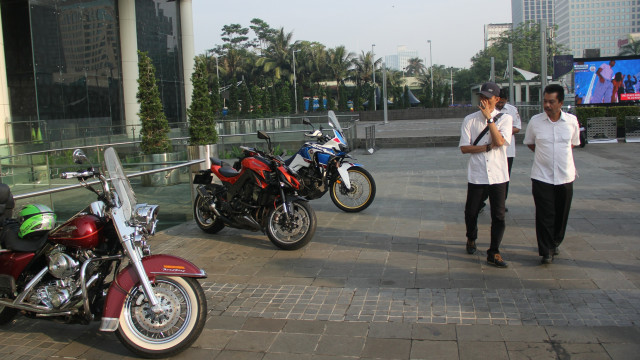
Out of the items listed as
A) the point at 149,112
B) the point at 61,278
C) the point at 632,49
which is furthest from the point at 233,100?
the point at 632,49

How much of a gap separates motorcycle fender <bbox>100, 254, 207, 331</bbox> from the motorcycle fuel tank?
31cm

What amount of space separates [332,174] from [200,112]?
10.3 m

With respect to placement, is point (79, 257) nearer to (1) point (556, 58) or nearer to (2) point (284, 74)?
(1) point (556, 58)

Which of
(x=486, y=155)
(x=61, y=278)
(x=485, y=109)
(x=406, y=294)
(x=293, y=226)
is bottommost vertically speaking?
(x=406, y=294)

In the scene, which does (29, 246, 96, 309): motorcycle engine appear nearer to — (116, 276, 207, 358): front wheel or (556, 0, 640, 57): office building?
(116, 276, 207, 358): front wheel

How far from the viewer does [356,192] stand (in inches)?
332

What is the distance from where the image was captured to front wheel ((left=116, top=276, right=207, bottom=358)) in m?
3.65

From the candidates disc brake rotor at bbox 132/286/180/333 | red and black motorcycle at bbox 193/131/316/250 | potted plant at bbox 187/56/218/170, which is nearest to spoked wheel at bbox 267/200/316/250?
red and black motorcycle at bbox 193/131/316/250

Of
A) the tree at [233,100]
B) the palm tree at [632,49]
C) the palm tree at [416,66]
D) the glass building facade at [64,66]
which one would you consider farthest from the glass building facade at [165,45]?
the palm tree at [416,66]

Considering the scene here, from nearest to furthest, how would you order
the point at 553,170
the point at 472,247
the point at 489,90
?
the point at 553,170 → the point at 489,90 → the point at 472,247

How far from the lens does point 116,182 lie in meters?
3.71

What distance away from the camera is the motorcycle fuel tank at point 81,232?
12.2ft

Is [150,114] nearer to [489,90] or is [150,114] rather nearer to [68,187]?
[68,187]

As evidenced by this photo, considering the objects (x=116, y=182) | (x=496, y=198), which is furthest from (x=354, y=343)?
(x=496, y=198)
